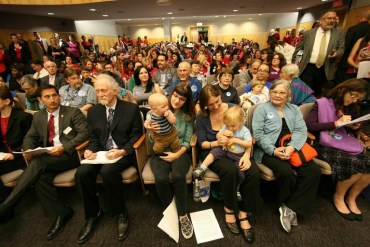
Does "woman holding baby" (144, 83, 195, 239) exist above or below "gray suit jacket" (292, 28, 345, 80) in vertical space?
below

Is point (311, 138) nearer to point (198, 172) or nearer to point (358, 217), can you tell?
point (358, 217)

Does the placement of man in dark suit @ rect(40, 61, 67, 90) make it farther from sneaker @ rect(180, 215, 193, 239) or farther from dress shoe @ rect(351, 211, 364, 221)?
dress shoe @ rect(351, 211, 364, 221)

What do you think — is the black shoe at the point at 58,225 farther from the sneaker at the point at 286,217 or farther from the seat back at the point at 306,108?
the seat back at the point at 306,108

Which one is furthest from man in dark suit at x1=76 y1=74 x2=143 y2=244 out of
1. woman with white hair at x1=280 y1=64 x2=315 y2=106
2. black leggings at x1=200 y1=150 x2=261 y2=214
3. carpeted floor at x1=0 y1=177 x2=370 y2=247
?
woman with white hair at x1=280 y1=64 x2=315 y2=106

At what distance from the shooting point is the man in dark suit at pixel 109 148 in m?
1.82

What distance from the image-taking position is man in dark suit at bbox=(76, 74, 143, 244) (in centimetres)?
182

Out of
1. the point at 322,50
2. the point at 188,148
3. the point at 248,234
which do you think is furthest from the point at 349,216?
the point at 322,50

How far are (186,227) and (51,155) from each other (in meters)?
1.55

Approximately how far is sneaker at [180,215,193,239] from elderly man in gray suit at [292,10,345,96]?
10.1 feet

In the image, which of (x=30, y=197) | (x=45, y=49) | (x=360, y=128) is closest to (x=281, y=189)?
(x=360, y=128)

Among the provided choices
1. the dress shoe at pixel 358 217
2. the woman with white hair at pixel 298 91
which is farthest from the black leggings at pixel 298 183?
the woman with white hair at pixel 298 91

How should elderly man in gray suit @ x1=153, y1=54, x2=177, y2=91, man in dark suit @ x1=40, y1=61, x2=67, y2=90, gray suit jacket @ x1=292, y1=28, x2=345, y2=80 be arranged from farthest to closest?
elderly man in gray suit @ x1=153, y1=54, x2=177, y2=91 → man in dark suit @ x1=40, y1=61, x2=67, y2=90 → gray suit jacket @ x1=292, y1=28, x2=345, y2=80

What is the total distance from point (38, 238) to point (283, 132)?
8.65 ft

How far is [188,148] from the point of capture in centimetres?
206
